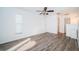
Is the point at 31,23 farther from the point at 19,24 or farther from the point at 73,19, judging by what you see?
the point at 73,19

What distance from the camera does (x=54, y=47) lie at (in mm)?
1471

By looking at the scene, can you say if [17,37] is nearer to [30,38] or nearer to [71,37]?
[30,38]

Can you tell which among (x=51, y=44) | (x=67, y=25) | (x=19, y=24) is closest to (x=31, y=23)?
(x=19, y=24)

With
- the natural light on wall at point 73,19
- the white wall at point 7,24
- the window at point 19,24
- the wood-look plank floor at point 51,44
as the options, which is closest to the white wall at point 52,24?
the wood-look plank floor at point 51,44

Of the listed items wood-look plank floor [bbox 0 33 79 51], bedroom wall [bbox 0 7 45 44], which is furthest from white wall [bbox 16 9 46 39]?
wood-look plank floor [bbox 0 33 79 51]

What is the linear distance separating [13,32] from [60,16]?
2.80 ft

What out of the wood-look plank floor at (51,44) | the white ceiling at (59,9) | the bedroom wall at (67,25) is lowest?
the wood-look plank floor at (51,44)

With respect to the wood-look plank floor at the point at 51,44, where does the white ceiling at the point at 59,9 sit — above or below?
above

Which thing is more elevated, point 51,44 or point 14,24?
point 14,24

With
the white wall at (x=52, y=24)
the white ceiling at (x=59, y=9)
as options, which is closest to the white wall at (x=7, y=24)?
the white ceiling at (x=59, y=9)

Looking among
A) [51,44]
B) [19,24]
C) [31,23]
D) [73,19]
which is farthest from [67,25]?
[19,24]

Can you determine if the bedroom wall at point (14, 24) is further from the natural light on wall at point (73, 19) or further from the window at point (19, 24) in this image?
the natural light on wall at point (73, 19)

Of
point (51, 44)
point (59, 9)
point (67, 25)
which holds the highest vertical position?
point (59, 9)
